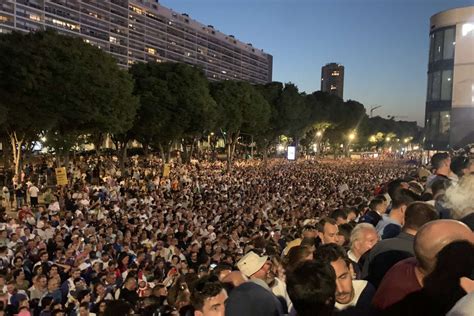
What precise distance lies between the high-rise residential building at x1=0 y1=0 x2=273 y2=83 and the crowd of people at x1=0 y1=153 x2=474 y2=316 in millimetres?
67827

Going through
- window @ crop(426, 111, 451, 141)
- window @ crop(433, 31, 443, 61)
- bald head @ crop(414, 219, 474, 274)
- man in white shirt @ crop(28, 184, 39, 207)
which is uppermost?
window @ crop(433, 31, 443, 61)

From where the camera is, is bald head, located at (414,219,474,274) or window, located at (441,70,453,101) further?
window, located at (441,70,453,101)

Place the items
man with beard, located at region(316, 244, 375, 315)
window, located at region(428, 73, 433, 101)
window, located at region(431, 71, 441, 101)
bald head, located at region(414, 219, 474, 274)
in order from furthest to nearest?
window, located at region(428, 73, 433, 101) < window, located at region(431, 71, 441, 101) < man with beard, located at region(316, 244, 375, 315) < bald head, located at region(414, 219, 474, 274)

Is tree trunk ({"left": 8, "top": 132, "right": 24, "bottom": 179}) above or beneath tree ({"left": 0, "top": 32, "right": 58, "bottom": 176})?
beneath

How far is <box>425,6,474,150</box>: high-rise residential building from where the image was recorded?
117 ft

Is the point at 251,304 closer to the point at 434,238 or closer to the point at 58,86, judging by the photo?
the point at 434,238

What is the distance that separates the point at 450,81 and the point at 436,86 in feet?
4.74

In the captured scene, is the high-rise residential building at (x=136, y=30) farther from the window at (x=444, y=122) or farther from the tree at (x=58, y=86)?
the window at (x=444, y=122)

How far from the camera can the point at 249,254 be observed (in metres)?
5.14

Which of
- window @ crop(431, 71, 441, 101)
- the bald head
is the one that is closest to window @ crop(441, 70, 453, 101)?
window @ crop(431, 71, 441, 101)

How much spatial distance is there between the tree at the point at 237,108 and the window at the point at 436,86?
55.0 ft

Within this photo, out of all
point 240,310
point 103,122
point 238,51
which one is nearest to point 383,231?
point 240,310

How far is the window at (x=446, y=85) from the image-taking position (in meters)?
37.6

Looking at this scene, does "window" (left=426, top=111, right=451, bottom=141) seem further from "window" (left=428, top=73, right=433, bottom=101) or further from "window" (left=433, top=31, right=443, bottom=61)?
"window" (left=433, top=31, right=443, bottom=61)
